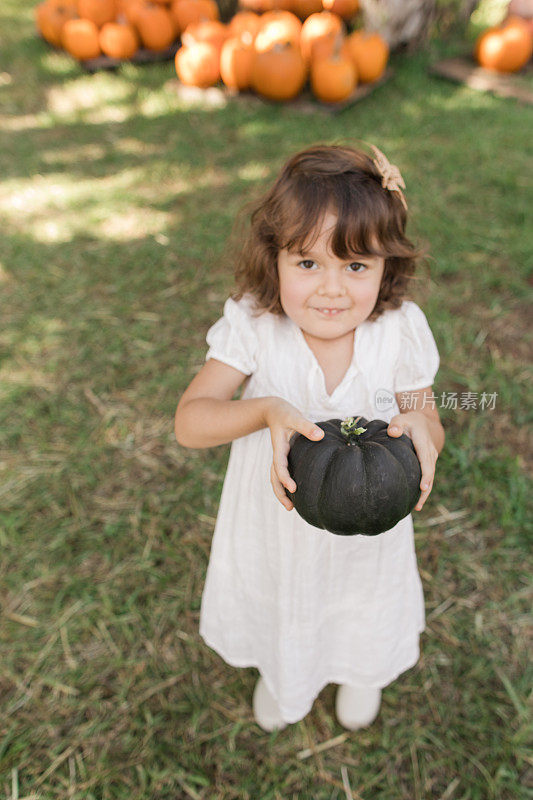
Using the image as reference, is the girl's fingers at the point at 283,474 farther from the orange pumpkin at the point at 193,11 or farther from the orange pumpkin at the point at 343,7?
the orange pumpkin at the point at 193,11

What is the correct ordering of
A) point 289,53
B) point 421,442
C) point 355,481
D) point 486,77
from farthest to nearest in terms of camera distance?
point 486,77
point 289,53
point 421,442
point 355,481

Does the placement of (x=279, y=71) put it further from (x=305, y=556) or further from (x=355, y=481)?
(x=355, y=481)

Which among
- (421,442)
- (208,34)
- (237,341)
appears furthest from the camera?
(208,34)

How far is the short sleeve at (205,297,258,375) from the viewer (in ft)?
5.31

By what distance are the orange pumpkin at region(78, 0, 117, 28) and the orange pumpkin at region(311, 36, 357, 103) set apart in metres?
2.31

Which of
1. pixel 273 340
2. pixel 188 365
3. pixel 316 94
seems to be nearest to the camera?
pixel 273 340

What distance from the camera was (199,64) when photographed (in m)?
5.38

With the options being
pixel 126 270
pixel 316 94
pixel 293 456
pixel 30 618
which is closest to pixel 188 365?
pixel 126 270

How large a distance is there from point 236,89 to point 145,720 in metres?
5.30

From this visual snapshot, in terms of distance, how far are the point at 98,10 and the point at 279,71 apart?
87.4 inches

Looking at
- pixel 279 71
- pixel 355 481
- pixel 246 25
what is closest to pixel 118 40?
pixel 246 25

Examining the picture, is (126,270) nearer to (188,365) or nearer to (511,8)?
(188,365)

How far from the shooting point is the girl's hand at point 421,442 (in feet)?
4.46

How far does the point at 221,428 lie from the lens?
1.50 metres
